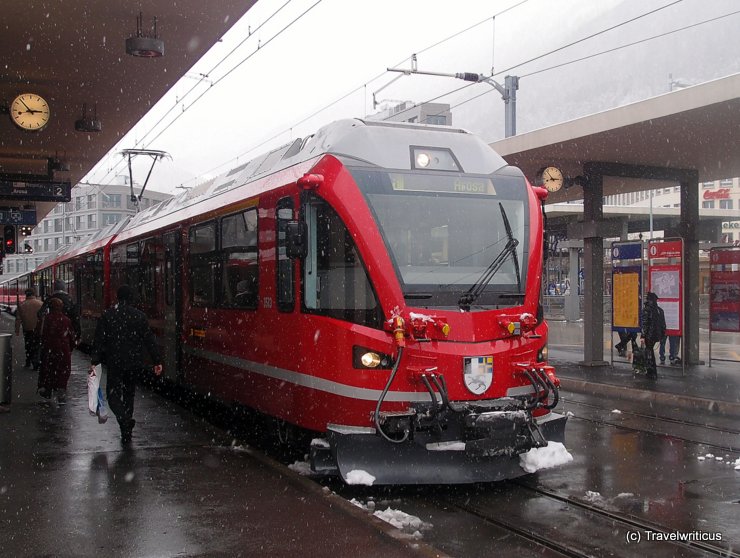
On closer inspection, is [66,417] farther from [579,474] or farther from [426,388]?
[579,474]

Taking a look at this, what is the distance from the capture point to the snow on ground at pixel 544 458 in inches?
299

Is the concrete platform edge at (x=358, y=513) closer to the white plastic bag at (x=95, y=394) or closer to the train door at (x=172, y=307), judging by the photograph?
the white plastic bag at (x=95, y=394)

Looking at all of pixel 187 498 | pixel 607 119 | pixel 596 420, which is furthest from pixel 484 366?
pixel 607 119

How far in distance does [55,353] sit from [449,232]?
7.10 meters

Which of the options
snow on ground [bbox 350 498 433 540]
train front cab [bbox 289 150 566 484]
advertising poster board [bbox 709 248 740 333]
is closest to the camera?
snow on ground [bbox 350 498 433 540]

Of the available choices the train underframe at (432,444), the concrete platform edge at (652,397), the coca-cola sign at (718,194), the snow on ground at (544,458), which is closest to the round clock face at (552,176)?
the concrete platform edge at (652,397)

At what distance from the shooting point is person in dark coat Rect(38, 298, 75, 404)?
12.1 metres

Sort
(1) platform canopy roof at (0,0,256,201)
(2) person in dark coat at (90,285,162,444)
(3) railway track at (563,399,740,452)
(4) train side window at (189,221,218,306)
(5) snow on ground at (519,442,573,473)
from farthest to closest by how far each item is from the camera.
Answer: (4) train side window at (189,221,218,306)
(1) platform canopy roof at (0,0,256,201)
(3) railway track at (563,399,740,452)
(2) person in dark coat at (90,285,162,444)
(5) snow on ground at (519,442,573,473)

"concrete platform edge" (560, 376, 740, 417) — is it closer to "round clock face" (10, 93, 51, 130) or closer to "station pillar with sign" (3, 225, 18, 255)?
"round clock face" (10, 93, 51, 130)

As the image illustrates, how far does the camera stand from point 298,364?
7.93 metres

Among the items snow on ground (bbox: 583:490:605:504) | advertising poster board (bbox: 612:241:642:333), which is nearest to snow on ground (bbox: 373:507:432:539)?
snow on ground (bbox: 583:490:605:504)

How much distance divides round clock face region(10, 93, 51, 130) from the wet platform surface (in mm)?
4774

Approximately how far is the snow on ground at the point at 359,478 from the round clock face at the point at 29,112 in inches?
352

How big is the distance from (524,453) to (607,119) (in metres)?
8.30
